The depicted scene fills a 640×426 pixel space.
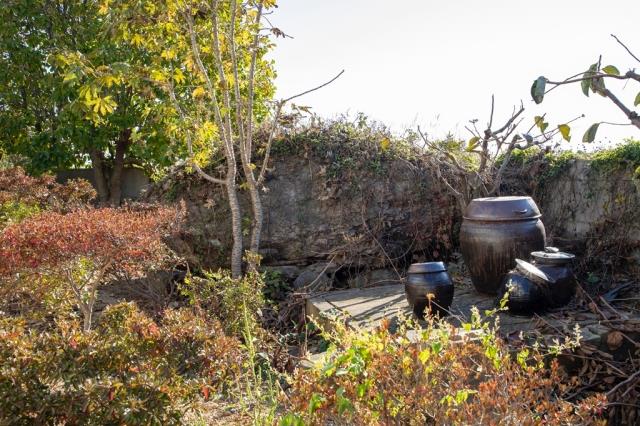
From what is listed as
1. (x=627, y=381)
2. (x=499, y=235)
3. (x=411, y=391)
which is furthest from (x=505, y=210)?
(x=411, y=391)

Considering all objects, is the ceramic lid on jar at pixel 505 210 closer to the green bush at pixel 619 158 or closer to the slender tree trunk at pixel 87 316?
the green bush at pixel 619 158

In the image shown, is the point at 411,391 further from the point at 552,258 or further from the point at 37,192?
the point at 37,192

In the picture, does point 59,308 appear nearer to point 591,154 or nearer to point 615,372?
point 615,372

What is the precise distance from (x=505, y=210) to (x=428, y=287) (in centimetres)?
113

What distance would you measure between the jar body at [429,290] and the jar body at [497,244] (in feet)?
2.37

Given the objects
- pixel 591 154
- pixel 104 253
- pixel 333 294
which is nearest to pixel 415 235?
pixel 333 294

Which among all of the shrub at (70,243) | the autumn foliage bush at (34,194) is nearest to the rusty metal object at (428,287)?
the shrub at (70,243)

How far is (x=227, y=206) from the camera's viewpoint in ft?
22.8

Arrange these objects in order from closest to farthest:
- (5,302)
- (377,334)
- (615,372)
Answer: (377,334) < (615,372) < (5,302)

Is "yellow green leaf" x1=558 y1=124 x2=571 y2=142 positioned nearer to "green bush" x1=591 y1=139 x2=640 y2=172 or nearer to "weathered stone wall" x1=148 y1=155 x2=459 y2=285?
"green bush" x1=591 y1=139 x2=640 y2=172

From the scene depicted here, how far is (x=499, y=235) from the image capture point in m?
4.95

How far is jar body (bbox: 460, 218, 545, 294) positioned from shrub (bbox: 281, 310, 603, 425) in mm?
2891

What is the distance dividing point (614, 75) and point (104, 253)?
321 centimetres

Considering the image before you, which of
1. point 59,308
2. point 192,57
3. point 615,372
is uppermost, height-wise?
point 192,57
